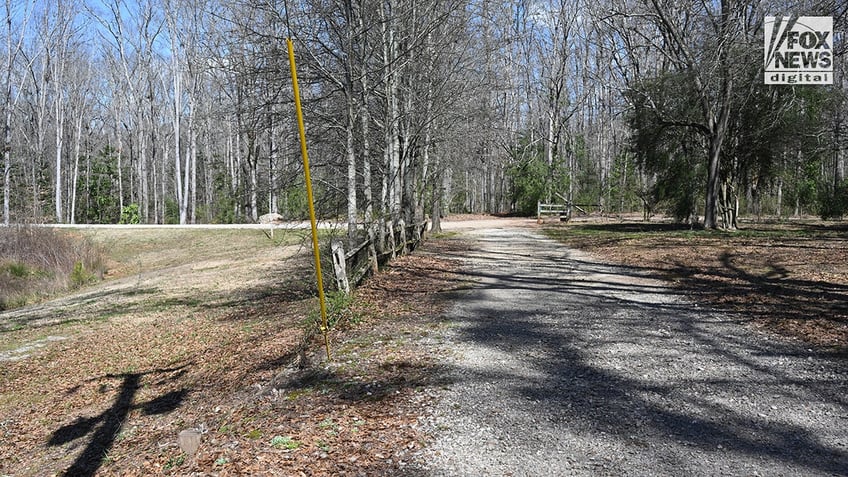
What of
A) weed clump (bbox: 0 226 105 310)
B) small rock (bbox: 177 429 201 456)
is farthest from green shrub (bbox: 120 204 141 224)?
small rock (bbox: 177 429 201 456)

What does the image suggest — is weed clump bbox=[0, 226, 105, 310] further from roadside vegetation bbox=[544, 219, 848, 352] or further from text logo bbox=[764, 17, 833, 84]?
text logo bbox=[764, 17, 833, 84]

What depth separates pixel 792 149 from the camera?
21.8 m

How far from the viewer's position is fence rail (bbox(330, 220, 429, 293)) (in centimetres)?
836

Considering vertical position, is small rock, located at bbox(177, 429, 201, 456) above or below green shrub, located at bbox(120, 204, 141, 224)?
below

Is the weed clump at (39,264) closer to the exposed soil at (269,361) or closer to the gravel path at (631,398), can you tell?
the exposed soil at (269,361)

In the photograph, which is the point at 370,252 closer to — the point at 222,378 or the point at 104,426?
the point at 222,378

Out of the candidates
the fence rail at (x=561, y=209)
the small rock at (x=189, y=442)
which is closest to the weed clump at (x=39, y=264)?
the small rock at (x=189, y=442)

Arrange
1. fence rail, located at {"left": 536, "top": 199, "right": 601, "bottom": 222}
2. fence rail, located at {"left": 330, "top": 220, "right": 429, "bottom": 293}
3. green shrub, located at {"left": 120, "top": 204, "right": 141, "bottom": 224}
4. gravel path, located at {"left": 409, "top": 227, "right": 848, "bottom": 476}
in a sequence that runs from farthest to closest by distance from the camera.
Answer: green shrub, located at {"left": 120, "top": 204, "right": 141, "bottom": 224} < fence rail, located at {"left": 536, "top": 199, "right": 601, "bottom": 222} < fence rail, located at {"left": 330, "top": 220, "right": 429, "bottom": 293} < gravel path, located at {"left": 409, "top": 227, "right": 848, "bottom": 476}

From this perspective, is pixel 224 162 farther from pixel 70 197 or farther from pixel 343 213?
pixel 343 213

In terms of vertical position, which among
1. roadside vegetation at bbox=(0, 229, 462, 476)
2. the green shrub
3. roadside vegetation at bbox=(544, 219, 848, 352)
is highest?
the green shrub

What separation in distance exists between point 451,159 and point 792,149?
12.5 meters

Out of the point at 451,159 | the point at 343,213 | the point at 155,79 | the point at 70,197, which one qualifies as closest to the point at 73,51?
the point at 155,79

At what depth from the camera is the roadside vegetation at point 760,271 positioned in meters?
7.16

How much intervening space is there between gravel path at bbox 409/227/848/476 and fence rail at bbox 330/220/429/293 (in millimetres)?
1736
